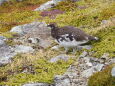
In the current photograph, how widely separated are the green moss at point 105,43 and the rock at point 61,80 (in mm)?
2462

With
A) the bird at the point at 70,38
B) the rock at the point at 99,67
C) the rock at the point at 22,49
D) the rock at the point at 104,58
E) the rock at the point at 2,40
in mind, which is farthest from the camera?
the rock at the point at 2,40

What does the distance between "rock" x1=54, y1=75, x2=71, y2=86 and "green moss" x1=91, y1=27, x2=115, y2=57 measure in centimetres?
246

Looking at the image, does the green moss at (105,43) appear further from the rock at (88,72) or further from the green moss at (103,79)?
the green moss at (103,79)

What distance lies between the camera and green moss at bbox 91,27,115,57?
15.2 meters

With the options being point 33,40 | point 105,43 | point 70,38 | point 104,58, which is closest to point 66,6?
point 33,40

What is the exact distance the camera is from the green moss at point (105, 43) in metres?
15.2

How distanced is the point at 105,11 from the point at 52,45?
20.5 feet

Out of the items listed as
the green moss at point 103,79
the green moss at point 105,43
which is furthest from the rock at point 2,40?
→ the green moss at point 103,79

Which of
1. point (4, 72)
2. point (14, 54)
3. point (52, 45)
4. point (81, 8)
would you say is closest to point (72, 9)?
point (81, 8)

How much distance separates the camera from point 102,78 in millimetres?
11625

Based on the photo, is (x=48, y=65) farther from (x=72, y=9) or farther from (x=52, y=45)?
(x=72, y=9)

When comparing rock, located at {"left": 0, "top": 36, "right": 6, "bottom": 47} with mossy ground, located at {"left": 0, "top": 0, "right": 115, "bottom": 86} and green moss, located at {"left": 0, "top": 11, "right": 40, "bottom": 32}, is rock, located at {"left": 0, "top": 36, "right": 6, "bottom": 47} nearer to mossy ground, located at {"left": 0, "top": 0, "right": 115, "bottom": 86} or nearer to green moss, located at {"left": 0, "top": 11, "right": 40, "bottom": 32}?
mossy ground, located at {"left": 0, "top": 0, "right": 115, "bottom": 86}

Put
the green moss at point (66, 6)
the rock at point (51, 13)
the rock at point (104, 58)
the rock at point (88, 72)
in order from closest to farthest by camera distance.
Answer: the rock at point (88, 72)
the rock at point (104, 58)
the rock at point (51, 13)
the green moss at point (66, 6)

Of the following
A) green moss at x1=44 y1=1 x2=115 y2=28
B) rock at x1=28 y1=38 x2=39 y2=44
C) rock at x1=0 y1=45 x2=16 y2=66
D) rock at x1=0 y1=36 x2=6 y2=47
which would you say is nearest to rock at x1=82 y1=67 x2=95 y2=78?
rock at x1=0 y1=45 x2=16 y2=66
